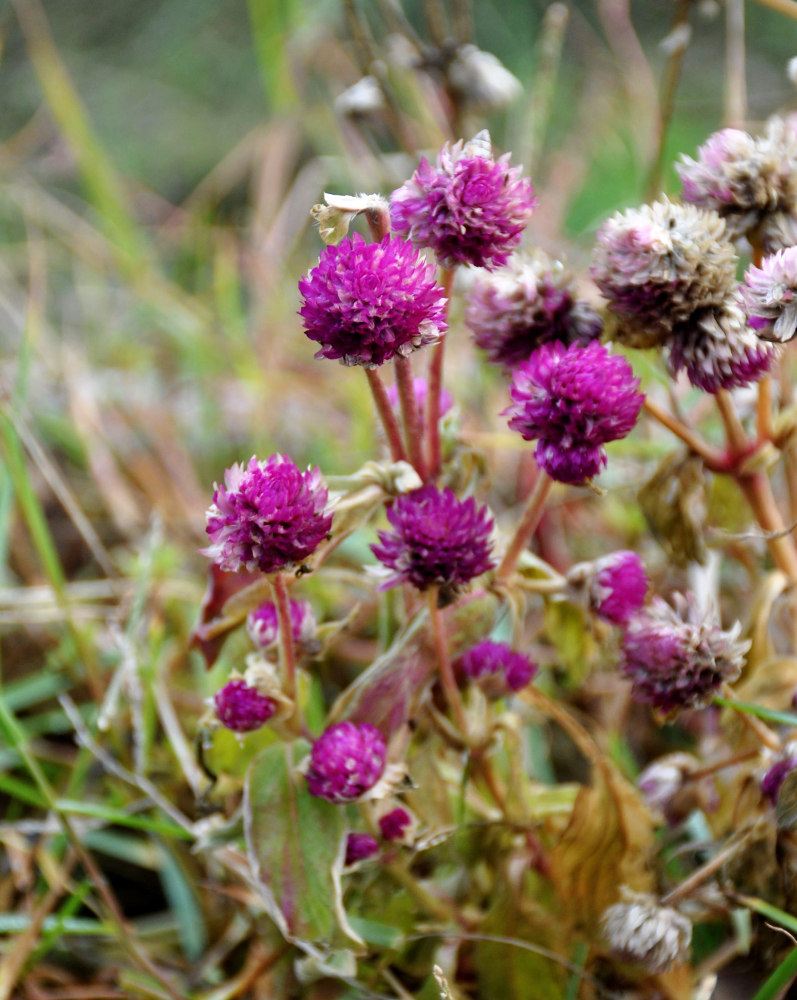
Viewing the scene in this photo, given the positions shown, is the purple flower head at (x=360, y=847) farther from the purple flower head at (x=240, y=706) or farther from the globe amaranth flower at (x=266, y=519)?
the globe amaranth flower at (x=266, y=519)

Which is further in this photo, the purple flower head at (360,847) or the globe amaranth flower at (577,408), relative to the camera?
the purple flower head at (360,847)

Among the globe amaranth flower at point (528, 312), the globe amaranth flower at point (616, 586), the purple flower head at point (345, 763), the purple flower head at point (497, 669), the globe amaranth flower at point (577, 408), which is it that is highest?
the globe amaranth flower at point (528, 312)

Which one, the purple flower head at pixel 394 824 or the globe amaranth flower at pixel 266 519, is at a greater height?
the globe amaranth flower at pixel 266 519

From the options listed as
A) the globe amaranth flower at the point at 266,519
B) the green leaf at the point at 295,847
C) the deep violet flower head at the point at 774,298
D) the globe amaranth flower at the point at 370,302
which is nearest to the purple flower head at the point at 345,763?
the green leaf at the point at 295,847

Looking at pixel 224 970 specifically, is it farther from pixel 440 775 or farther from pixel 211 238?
pixel 211 238

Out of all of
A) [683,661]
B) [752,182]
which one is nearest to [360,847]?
[683,661]

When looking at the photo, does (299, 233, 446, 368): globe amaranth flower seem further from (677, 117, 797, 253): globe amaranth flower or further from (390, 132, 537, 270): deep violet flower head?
(677, 117, 797, 253): globe amaranth flower

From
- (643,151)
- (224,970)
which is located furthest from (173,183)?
(224,970)
